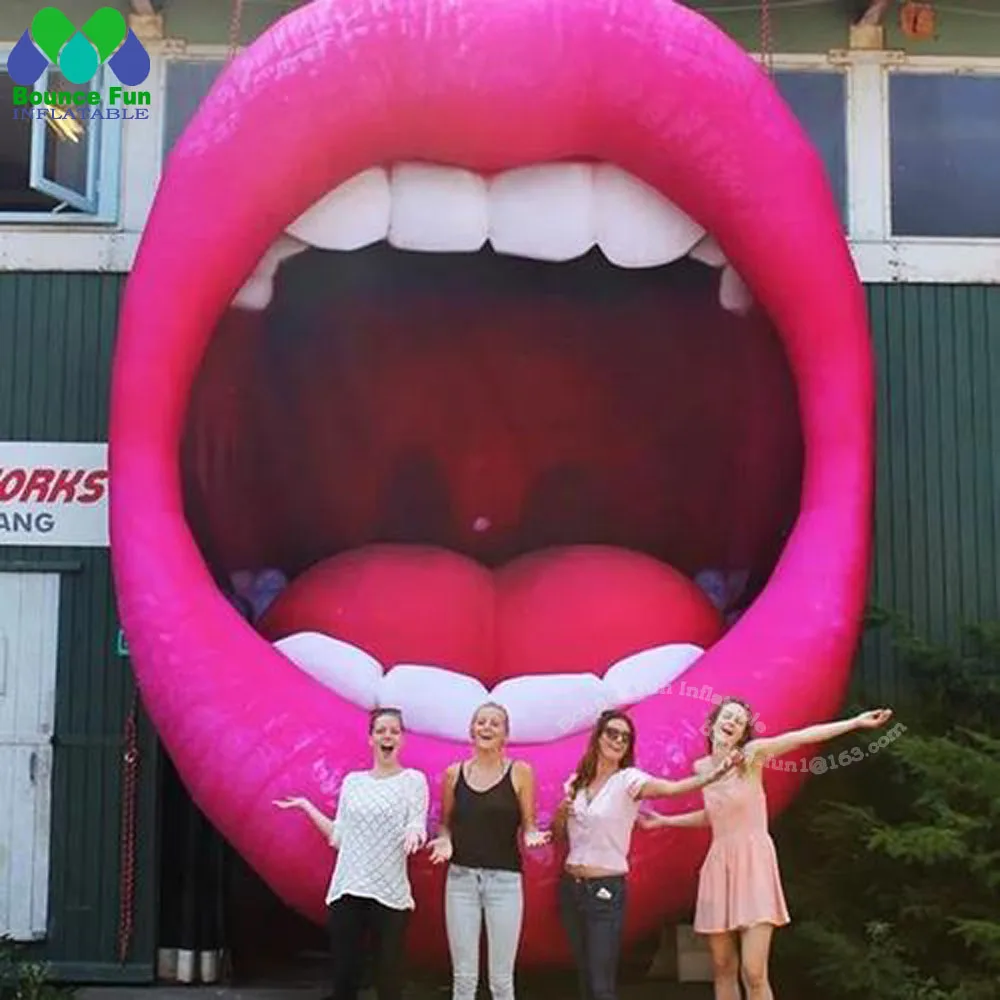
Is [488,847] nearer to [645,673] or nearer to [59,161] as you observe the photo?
[645,673]

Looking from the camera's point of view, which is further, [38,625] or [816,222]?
[38,625]

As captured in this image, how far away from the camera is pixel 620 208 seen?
382 cm

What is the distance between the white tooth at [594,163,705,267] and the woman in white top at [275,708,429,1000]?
4.12 ft

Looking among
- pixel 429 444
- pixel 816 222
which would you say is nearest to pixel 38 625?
pixel 429 444

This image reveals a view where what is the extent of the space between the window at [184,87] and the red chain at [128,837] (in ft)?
6.61

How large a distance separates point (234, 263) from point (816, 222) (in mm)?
1399

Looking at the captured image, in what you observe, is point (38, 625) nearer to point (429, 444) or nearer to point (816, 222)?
point (429, 444)

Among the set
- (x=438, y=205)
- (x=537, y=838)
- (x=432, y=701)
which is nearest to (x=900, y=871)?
(x=537, y=838)

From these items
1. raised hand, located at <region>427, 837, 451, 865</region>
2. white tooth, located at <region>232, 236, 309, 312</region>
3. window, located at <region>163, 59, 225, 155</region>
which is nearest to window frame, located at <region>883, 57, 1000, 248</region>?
window, located at <region>163, 59, 225, 155</region>

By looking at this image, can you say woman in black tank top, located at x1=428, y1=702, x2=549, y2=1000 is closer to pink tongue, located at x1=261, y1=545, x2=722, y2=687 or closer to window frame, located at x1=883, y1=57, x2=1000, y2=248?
pink tongue, located at x1=261, y1=545, x2=722, y2=687

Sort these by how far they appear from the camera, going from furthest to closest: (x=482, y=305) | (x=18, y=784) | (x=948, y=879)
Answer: (x=18, y=784)
(x=482, y=305)
(x=948, y=879)

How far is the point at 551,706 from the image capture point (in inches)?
142

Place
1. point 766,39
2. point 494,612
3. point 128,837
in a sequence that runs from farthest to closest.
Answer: point 766,39, point 128,837, point 494,612

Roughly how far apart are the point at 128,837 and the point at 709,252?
276 centimetres
